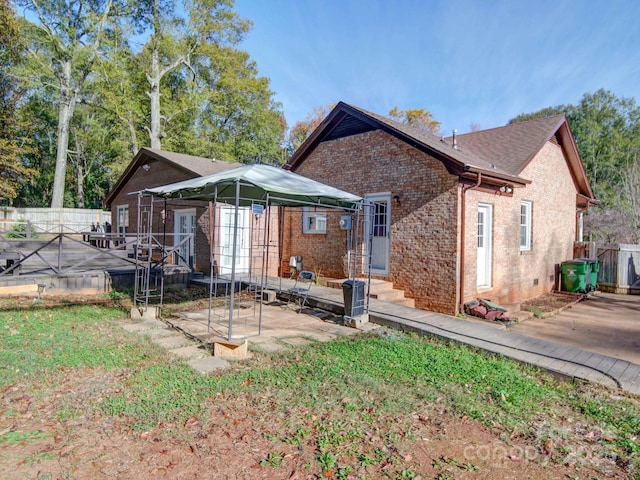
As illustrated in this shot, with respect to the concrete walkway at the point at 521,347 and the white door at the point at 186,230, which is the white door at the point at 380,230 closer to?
the concrete walkway at the point at 521,347

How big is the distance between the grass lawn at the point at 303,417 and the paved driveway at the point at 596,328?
10.7ft

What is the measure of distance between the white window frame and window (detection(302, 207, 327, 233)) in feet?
20.1

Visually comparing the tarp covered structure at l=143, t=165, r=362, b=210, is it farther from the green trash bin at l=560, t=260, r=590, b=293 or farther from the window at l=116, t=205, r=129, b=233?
the window at l=116, t=205, r=129, b=233

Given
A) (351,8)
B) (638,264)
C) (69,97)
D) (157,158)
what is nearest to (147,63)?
(69,97)

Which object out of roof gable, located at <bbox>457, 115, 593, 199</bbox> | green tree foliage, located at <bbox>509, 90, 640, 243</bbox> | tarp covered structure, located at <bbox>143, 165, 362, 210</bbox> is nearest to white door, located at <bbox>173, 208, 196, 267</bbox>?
tarp covered structure, located at <bbox>143, 165, 362, 210</bbox>

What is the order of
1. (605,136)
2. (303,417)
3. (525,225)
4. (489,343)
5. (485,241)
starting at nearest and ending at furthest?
(303,417), (489,343), (485,241), (525,225), (605,136)

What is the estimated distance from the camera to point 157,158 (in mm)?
16219

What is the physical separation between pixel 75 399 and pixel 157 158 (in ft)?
45.7

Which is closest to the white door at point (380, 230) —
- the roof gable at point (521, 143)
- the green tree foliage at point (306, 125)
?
the roof gable at point (521, 143)

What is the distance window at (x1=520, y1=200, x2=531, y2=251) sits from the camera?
11.9 meters

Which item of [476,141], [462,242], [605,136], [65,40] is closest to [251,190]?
[462,242]

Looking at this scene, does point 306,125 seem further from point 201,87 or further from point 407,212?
point 407,212

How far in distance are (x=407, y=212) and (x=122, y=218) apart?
15856mm

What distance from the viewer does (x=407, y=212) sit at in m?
9.77
